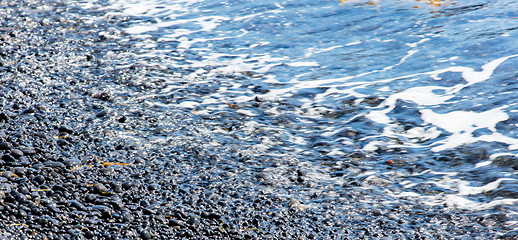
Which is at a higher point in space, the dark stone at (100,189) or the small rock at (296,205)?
the dark stone at (100,189)

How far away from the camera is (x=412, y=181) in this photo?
5.12 m

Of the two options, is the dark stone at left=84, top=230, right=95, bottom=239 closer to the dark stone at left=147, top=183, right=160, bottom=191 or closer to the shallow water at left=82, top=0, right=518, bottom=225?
the dark stone at left=147, top=183, right=160, bottom=191

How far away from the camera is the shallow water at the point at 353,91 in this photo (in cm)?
530

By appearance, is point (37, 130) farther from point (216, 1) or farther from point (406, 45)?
point (216, 1)

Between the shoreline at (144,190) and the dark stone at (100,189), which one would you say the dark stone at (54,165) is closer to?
the shoreline at (144,190)

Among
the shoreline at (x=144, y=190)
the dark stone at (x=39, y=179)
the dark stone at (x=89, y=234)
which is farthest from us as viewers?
the dark stone at (x=39, y=179)

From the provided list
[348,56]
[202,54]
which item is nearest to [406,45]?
[348,56]

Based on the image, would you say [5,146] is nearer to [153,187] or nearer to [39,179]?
[39,179]

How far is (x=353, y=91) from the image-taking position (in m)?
7.63

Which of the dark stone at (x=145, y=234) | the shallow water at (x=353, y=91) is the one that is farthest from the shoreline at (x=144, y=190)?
the shallow water at (x=353, y=91)

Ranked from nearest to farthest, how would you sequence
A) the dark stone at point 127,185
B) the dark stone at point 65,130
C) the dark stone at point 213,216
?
the dark stone at point 213,216 < the dark stone at point 127,185 < the dark stone at point 65,130

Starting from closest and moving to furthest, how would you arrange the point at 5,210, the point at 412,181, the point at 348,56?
the point at 5,210 → the point at 412,181 → the point at 348,56

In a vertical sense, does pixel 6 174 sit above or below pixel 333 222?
above

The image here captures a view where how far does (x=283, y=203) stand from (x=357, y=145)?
6.11ft
